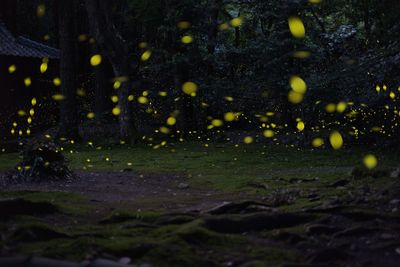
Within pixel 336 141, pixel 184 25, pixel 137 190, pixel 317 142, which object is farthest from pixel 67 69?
pixel 137 190

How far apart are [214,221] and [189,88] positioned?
54.5ft

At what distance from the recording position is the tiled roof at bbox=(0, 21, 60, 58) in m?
26.5

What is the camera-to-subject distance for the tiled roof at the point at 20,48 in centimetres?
2645

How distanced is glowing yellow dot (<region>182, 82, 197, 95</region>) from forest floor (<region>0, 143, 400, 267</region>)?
10.8 metres

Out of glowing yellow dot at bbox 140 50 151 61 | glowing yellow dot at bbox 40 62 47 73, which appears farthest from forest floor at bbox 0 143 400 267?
glowing yellow dot at bbox 40 62 47 73

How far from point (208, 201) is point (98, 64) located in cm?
1854

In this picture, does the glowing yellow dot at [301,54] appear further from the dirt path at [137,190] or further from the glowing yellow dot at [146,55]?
the dirt path at [137,190]

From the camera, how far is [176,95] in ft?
79.7

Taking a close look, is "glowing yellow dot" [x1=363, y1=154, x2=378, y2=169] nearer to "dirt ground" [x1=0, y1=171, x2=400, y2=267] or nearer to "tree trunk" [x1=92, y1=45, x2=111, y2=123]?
"dirt ground" [x1=0, y1=171, x2=400, y2=267]

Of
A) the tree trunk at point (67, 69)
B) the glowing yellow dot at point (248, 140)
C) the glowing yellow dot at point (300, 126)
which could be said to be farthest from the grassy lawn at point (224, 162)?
the glowing yellow dot at point (300, 126)

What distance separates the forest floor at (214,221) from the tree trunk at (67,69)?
34.1 feet

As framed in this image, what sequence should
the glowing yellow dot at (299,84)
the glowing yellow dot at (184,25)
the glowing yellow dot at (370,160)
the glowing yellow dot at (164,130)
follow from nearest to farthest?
the glowing yellow dot at (370,160) < the glowing yellow dot at (299,84) < the glowing yellow dot at (184,25) < the glowing yellow dot at (164,130)

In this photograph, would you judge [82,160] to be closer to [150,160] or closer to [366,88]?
[150,160]

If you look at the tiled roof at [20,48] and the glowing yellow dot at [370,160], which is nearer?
the glowing yellow dot at [370,160]
